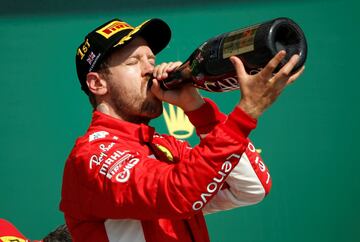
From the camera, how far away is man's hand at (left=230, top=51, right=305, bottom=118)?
3.22 ft

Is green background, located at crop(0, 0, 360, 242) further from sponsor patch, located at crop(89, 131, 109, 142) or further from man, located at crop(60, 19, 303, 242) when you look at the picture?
sponsor patch, located at crop(89, 131, 109, 142)

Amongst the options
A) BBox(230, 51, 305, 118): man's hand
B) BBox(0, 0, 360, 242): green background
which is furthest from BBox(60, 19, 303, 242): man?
BBox(0, 0, 360, 242): green background

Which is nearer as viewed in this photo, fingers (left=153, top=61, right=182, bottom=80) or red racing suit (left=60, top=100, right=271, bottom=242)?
red racing suit (left=60, top=100, right=271, bottom=242)

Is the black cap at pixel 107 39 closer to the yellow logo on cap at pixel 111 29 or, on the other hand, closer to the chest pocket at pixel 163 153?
the yellow logo on cap at pixel 111 29

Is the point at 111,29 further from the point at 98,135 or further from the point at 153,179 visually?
the point at 153,179

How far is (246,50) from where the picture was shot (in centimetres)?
101

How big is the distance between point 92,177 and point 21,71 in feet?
3.90

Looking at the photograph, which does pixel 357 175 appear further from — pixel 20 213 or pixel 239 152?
pixel 239 152

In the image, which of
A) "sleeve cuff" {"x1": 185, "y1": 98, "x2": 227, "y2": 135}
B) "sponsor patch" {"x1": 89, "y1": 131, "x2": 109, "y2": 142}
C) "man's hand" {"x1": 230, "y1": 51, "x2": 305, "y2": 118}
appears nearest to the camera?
"man's hand" {"x1": 230, "y1": 51, "x2": 305, "y2": 118}

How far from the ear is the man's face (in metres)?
0.01

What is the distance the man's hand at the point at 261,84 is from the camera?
98 centimetres

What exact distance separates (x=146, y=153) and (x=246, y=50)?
0.38 metres

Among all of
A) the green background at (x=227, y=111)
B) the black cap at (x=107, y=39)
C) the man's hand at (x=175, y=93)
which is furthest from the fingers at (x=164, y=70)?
the green background at (x=227, y=111)

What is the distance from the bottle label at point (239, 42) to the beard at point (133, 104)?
0.32m
